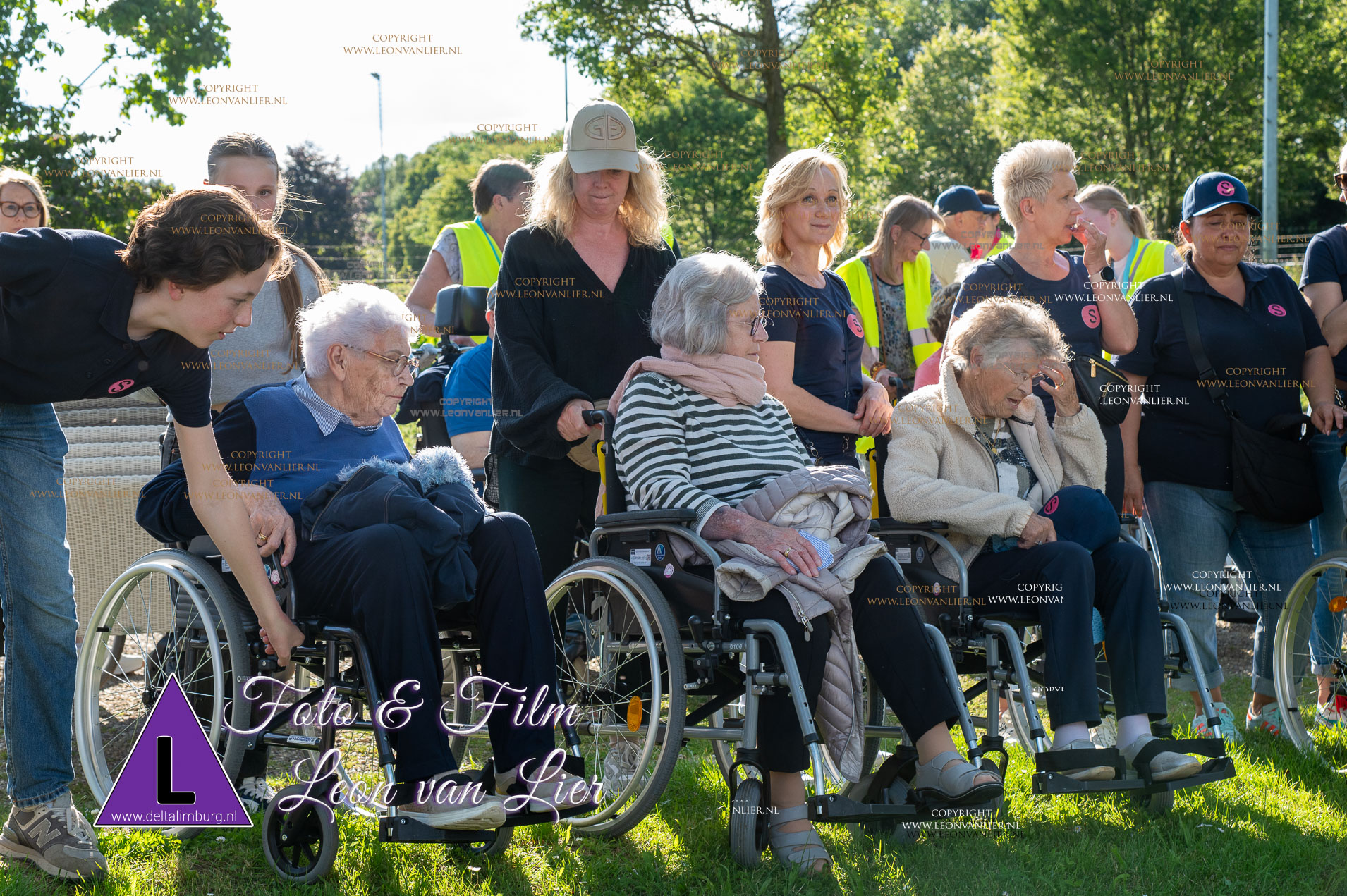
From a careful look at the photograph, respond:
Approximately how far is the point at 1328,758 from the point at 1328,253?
1923 millimetres

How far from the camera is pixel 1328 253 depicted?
462 centimetres

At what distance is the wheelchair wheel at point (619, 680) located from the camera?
3.00m

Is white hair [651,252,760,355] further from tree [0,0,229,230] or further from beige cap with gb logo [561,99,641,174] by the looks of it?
tree [0,0,229,230]

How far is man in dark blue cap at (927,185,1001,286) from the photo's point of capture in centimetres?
705

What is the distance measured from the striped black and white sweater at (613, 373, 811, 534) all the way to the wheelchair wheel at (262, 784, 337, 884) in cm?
114

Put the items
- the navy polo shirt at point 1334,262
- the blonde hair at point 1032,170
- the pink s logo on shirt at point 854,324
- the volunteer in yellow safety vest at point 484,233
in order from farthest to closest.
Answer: the volunteer in yellow safety vest at point 484,233, the navy polo shirt at point 1334,262, the blonde hair at point 1032,170, the pink s logo on shirt at point 854,324

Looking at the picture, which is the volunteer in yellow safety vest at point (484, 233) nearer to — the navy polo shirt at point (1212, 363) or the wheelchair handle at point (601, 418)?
the wheelchair handle at point (601, 418)

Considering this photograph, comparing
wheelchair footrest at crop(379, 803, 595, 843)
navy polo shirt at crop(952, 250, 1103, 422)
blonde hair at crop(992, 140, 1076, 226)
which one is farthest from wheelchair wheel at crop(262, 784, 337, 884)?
blonde hair at crop(992, 140, 1076, 226)

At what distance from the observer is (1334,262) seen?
15.1ft

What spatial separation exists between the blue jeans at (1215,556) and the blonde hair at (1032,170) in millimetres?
A: 1206

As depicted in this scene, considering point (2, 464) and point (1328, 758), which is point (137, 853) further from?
point (1328, 758)

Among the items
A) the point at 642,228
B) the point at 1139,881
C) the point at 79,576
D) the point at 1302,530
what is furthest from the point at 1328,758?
the point at 79,576

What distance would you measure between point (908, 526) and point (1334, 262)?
235cm

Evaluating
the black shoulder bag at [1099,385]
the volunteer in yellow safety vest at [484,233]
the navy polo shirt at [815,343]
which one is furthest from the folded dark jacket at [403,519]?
the volunteer in yellow safety vest at [484,233]
